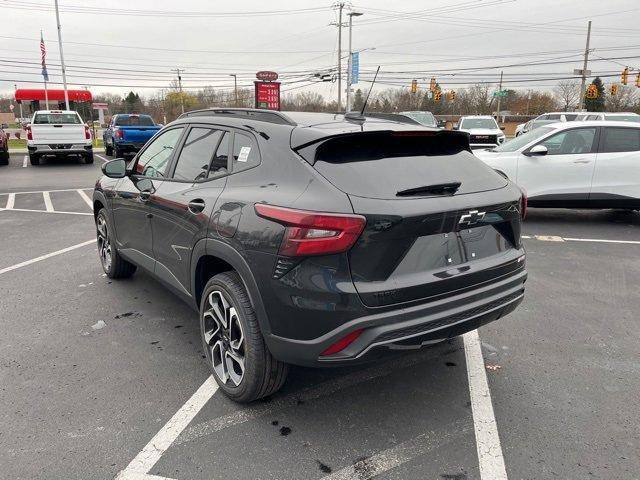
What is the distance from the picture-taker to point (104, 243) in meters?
5.48

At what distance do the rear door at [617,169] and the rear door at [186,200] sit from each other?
22.7 feet

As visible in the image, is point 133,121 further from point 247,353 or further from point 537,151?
point 247,353

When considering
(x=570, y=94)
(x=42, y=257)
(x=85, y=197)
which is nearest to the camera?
(x=42, y=257)

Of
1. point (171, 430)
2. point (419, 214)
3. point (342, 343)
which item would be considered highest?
point (419, 214)

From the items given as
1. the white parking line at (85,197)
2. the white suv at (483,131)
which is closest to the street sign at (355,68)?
the white suv at (483,131)

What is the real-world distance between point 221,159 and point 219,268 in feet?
2.36

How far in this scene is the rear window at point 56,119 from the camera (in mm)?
17780

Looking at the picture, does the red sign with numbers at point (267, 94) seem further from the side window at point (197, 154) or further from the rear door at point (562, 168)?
the side window at point (197, 154)

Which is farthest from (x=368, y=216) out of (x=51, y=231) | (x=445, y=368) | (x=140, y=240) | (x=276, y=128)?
(x=51, y=231)

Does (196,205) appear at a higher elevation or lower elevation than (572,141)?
lower

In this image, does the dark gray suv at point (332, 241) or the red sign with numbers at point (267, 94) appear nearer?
the dark gray suv at point (332, 241)

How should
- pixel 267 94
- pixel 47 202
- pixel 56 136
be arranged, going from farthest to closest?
pixel 267 94, pixel 56 136, pixel 47 202

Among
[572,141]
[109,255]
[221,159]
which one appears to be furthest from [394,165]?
[572,141]

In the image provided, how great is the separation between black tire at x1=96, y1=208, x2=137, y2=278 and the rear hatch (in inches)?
124
